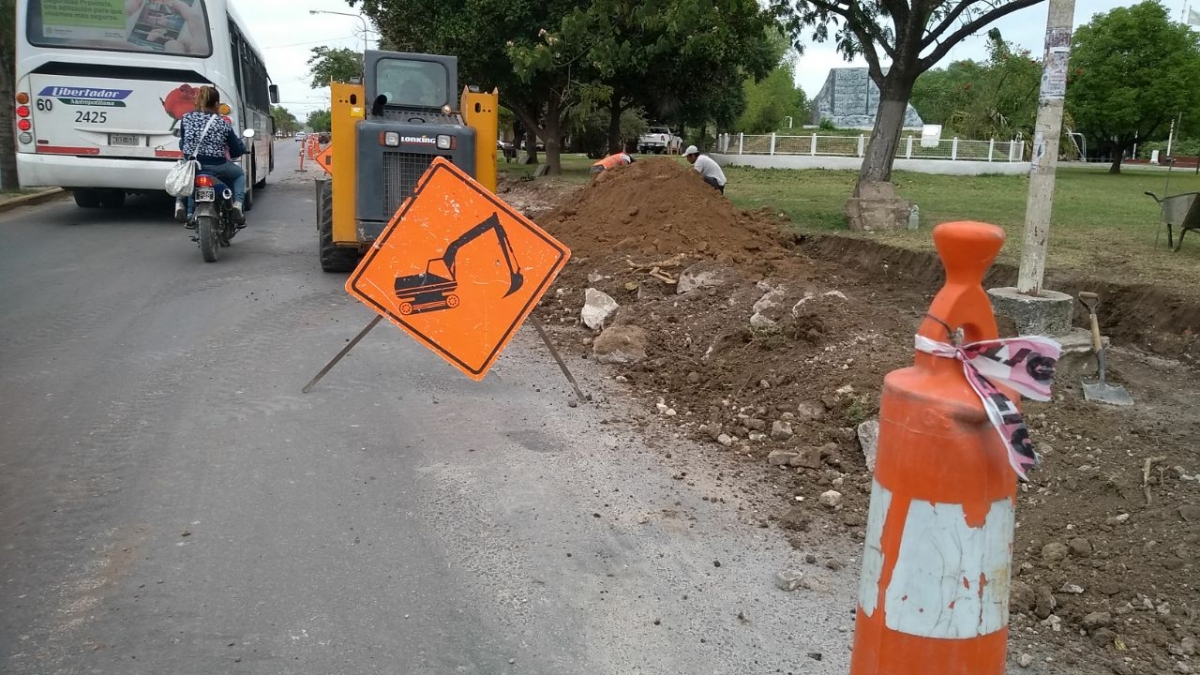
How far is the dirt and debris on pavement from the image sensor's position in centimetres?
382

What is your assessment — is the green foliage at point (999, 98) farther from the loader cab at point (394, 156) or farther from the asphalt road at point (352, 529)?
the asphalt road at point (352, 529)

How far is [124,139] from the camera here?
536 inches

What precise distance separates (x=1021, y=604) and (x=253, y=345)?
608 centimetres

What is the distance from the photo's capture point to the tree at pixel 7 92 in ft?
54.6

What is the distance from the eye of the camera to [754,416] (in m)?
6.21

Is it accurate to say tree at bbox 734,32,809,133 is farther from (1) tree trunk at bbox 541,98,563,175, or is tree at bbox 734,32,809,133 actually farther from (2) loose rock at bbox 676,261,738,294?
(2) loose rock at bbox 676,261,738,294

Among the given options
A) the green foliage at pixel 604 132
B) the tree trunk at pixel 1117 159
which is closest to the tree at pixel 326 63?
the green foliage at pixel 604 132

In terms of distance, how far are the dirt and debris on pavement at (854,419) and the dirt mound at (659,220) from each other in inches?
4.5

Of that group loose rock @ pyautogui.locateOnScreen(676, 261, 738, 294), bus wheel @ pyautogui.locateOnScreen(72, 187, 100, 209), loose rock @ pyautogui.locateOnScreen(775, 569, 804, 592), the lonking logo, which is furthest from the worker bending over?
loose rock @ pyautogui.locateOnScreen(775, 569, 804, 592)

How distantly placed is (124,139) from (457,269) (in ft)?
31.5

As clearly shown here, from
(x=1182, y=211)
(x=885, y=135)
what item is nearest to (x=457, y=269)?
(x=1182, y=211)

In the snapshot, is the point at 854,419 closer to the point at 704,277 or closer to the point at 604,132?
the point at 704,277

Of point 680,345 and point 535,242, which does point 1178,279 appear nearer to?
point 680,345

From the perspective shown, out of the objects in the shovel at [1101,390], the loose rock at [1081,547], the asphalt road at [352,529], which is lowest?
the asphalt road at [352,529]
